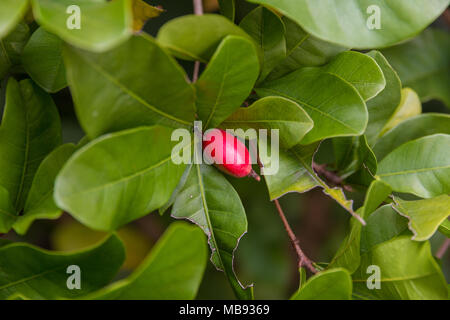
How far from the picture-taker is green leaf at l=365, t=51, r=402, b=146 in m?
0.72

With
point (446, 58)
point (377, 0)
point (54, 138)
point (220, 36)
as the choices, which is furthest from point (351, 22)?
point (446, 58)

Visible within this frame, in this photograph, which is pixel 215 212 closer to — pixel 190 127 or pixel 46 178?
pixel 190 127

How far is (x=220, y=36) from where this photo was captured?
0.55 m

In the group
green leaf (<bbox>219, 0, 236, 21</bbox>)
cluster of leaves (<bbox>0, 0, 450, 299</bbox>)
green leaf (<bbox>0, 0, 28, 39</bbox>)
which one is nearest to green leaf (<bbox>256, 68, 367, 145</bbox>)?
cluster of leaves (<bbox>0, 0, 450, 299</bbox>)

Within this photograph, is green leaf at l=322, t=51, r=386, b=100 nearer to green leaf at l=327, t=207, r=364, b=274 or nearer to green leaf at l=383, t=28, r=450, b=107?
green leaf at l=327, t=207, r=364, b=274

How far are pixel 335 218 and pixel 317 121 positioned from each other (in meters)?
1.23

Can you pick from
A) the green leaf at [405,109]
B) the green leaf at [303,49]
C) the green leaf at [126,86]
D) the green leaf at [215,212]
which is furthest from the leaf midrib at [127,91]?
the green leaf at [405,109]

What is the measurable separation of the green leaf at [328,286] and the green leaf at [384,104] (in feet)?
1.06

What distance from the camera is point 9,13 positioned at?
0.44 m

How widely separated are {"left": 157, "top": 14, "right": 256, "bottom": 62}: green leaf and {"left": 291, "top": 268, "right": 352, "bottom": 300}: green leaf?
0.31 m

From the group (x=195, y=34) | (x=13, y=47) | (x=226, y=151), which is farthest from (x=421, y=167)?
(x=13, y=47)

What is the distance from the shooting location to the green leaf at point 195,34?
1.66 feet

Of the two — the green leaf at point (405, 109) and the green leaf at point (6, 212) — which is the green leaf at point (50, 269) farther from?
the green leaf at point (405, 109)

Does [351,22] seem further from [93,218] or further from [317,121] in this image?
[93,218]
